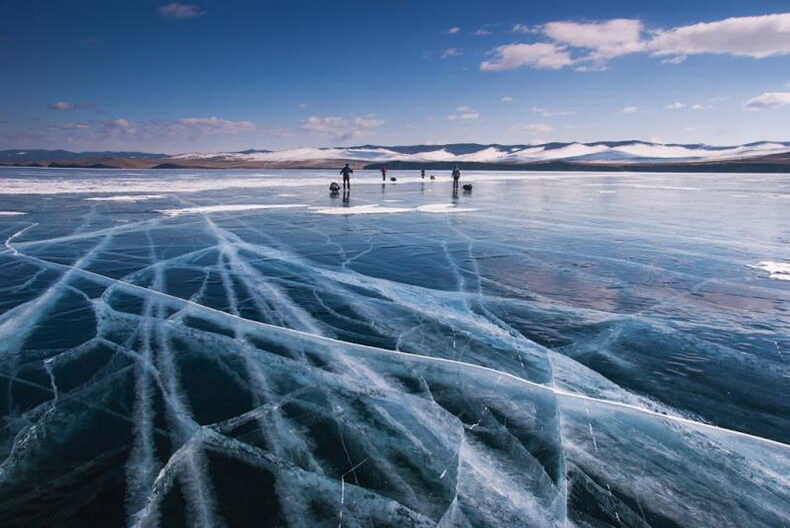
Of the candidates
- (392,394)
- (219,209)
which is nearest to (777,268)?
(392,394)

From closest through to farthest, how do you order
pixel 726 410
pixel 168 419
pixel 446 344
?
1. pixel 168 419
2. pixel 726 410
3. pixel 446 344

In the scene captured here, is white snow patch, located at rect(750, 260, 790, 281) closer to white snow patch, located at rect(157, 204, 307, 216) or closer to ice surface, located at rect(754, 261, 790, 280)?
ice surface, located at rect(754, 261, 790, 280)

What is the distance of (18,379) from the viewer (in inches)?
164

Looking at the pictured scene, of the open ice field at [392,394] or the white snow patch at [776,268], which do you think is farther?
the white snow patch at [776,268]

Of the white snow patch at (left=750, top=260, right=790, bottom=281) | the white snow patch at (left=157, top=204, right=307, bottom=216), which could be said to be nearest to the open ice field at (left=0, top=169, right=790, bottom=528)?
the white snow patch at (left=750, top=260, right=790, bottom=281)

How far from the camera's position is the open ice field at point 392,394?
9.08 feet

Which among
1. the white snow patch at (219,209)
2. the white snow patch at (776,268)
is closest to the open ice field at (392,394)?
the white snow patch at (776,268)

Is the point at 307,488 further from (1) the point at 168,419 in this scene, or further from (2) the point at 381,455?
(1) the point at 168,419

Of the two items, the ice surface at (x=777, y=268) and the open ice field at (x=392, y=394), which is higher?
the open ice field at (x=392, y=394)

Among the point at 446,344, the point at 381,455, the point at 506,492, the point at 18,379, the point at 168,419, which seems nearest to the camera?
the point at 506,492

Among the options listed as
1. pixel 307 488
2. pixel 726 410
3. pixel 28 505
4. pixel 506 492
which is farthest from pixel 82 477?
pixel 726 410

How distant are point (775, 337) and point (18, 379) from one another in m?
8.18

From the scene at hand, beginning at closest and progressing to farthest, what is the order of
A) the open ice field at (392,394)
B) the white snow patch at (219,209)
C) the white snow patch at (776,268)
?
the open ice field at (392,394), the white snow patch at (776,268), the white snow patch at (219,209)

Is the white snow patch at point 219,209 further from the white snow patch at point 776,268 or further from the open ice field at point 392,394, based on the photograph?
the white snow patch at point 776,268
